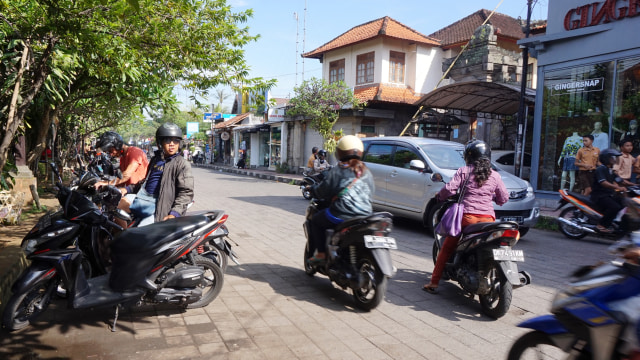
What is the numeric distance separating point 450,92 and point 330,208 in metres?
11.8

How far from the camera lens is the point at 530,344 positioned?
240 centimetres

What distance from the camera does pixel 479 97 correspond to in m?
15.5

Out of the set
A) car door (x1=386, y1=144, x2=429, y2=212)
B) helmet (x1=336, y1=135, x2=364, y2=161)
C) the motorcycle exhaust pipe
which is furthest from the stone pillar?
the motorcycle exhaust pipe

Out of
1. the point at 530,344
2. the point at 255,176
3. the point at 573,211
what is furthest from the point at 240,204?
the point at 255,176

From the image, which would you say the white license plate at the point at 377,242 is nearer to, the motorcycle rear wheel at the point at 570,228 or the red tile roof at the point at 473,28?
the motorcycle rear wheel at the point at 570,228

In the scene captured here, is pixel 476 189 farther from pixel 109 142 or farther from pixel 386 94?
pixel 386 94

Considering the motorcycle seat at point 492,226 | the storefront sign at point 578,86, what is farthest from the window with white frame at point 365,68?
the motorcycle seat at point 492,226

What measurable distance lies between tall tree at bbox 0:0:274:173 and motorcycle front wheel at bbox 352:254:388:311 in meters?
2.72

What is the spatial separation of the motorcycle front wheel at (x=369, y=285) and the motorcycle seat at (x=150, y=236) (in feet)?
5.04

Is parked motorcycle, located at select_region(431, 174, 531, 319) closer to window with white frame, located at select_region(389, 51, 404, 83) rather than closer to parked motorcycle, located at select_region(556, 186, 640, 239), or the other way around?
parked motorcycle, located at select_region(556, 186, 640, 239)

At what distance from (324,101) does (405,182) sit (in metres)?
12.4

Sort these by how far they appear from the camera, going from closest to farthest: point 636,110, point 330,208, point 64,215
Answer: point 64,215
point 330,208
point 636,110

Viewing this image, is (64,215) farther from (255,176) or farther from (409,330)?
(255,176)

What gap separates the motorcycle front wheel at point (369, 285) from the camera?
3.92 m
